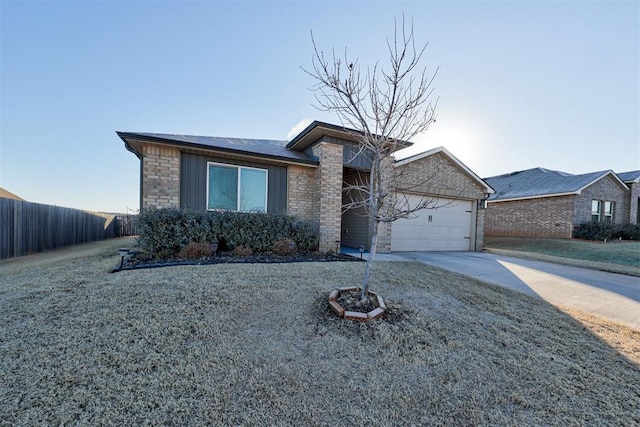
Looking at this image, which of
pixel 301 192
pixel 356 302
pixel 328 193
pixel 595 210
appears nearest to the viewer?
pixel 356 302

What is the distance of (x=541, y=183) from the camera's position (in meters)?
17.3

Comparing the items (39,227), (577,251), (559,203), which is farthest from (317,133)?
(559,203)

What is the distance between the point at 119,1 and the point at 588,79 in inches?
543

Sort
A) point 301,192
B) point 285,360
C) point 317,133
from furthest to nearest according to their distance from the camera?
point 301,192 < point 317,133 < point 285,360

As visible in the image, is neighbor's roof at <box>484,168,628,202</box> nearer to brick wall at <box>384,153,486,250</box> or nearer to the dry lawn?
brick wall at <box>384,153,486,250</box>

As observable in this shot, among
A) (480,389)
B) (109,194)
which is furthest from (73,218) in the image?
(480,389)

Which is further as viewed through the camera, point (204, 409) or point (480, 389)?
point (480, 389)

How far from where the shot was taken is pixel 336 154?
28.4 feet

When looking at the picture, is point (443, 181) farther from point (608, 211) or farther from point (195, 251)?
point (608, 211)

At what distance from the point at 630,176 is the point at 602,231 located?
313 inches

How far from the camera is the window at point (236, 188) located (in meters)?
7.78

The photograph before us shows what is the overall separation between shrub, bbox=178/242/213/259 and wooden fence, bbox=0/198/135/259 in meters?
1.62

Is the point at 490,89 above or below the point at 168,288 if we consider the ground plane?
above

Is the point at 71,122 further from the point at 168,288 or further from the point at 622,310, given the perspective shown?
the point at 622,310
